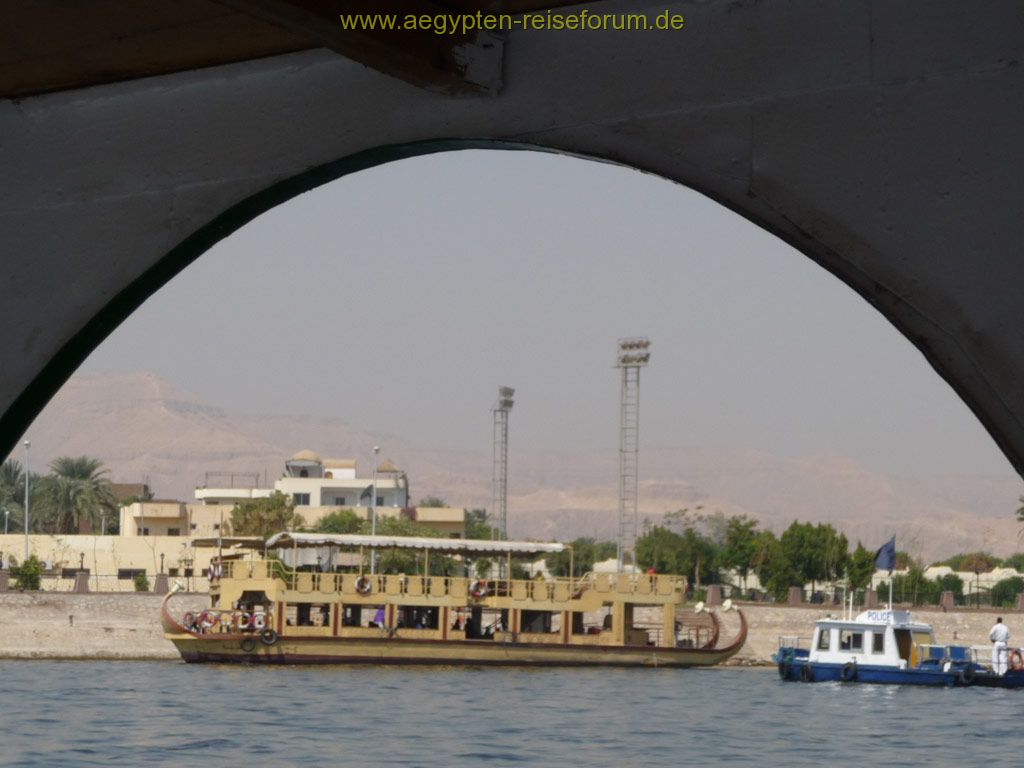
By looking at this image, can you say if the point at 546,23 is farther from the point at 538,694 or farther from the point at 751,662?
the point at 751,662

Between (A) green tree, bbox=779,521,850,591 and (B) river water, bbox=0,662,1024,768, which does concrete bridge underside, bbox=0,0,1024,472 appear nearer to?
(B) river water, bbox=0,662,1024,768

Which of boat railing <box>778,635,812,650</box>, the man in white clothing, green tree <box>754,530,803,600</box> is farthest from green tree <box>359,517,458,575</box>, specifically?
the man in white clothing

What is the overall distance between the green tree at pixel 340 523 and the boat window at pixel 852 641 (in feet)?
108

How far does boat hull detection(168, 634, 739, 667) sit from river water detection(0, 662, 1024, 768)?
36 cm

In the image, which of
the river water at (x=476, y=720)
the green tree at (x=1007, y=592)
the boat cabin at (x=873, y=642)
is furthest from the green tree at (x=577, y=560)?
the river water at (x=476, y=720)

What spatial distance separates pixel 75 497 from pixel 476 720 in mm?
40579

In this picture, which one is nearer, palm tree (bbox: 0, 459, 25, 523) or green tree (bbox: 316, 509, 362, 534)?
green tree (bbox: 316, 509, 362, 534)

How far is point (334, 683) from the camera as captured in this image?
1320 inches

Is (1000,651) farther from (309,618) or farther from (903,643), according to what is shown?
(309,618)

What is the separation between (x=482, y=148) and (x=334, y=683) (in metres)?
32.0

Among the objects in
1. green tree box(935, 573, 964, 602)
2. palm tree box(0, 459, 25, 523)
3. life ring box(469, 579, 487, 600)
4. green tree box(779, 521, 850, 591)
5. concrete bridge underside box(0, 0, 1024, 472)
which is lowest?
green tree box(935, 573, 964, 602)

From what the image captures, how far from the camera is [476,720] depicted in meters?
28.0

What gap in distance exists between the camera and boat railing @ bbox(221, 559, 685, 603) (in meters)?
35.0

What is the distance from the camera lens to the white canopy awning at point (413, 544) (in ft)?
113
